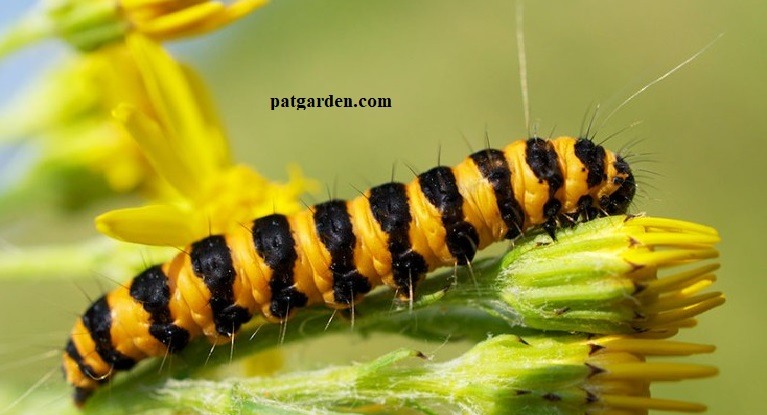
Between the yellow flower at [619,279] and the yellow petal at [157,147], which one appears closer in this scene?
the yellow flower at [619,279]

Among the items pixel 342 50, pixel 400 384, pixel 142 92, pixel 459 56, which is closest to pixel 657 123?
pixel 459 56

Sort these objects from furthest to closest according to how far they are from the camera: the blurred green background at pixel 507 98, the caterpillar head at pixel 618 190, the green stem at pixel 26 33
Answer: the blurred green background at pixel 507 98 → the green stem at pixel 26 33 → the caterpillar head at pixel 618 190

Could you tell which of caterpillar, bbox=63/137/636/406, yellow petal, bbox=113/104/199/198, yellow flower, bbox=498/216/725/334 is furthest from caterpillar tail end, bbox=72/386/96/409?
yellow flower, bbox=498/216/725/334

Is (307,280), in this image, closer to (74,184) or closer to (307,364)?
(307,364)

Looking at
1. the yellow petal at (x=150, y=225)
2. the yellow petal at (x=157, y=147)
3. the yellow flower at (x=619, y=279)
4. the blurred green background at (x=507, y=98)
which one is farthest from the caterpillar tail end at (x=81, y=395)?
the blurred green background at (x=507, y=98)

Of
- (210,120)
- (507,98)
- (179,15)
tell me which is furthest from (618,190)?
(507,98)

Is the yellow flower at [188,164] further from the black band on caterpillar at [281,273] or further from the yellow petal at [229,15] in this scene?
the black band on caterpillar at [281,273]

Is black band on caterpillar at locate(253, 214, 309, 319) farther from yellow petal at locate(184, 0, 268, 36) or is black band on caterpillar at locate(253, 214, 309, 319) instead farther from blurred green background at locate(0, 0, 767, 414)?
blurred green background at locate(0, 0, 767, 414)

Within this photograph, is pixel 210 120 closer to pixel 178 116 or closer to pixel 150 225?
pixel 178 116
